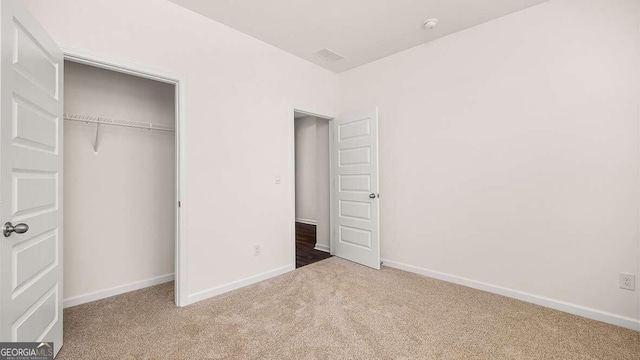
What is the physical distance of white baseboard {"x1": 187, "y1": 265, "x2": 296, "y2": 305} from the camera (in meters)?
2.56

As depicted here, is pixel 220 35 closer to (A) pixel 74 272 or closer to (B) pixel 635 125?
(A) pixel 74 272

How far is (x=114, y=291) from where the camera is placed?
8.91ft

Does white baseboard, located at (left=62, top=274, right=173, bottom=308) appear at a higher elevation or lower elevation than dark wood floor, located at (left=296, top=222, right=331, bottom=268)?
higher

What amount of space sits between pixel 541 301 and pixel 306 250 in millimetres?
2966

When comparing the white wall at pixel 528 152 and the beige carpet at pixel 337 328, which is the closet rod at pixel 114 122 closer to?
the beige carpet at pixel 337 328

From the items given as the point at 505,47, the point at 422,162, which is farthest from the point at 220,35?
the point at 505,47

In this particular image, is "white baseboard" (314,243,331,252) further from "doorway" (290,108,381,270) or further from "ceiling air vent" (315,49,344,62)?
"ceiling air vent" (315,49,344,62)

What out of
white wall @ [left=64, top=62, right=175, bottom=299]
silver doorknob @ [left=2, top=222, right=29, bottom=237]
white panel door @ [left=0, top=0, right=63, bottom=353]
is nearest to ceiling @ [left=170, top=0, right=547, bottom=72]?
white wall @ [left=64, top=62, right=175, bottom=299]

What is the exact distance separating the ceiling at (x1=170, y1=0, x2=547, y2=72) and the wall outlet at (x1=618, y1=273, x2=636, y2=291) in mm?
2431

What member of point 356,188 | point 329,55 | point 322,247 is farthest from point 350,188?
point 329,55

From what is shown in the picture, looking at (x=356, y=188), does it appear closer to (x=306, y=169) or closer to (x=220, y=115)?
(x=220, y=115)

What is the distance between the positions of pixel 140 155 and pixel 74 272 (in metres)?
1.26

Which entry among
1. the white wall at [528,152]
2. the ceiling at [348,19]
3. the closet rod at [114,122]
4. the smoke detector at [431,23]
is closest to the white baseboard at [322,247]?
the white wall at [528,152]

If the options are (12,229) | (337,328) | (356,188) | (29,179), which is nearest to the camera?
(12,229)
